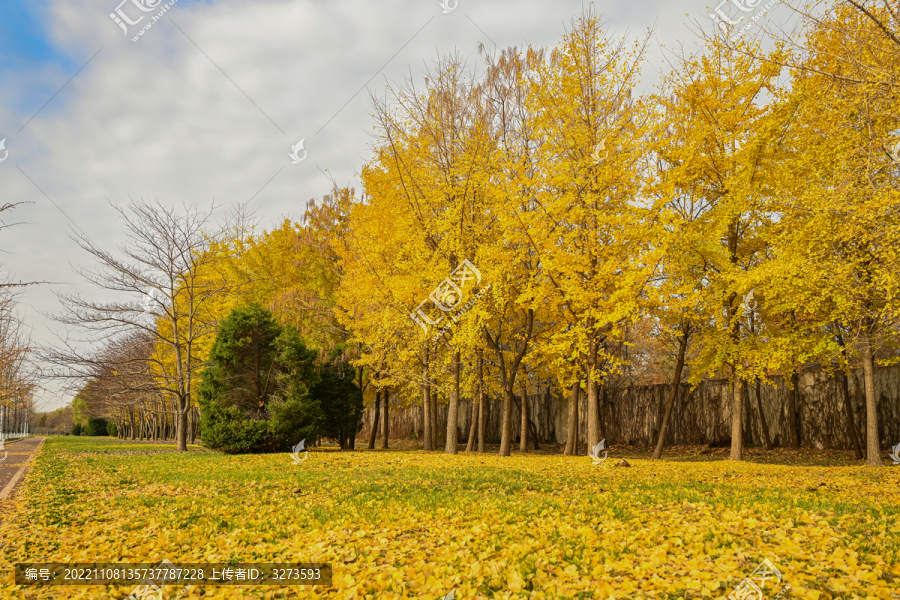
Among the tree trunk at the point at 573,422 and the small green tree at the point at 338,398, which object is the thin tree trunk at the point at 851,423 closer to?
the tree trunk at the point at 573,422

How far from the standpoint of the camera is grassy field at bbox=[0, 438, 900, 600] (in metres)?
3.91

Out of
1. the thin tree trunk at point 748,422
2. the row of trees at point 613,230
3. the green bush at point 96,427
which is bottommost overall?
the green bush at point 96,427

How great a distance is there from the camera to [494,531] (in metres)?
5.25

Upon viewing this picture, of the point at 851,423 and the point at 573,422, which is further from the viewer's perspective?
the point at 573,422

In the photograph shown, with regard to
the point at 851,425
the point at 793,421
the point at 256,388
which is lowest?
the point at 793,421

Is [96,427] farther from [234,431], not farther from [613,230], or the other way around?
[613,230]

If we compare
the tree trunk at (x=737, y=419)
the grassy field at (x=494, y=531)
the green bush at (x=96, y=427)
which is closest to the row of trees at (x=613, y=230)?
the tree trunk at (x=737, y=419)

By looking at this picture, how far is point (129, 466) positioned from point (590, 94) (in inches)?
553

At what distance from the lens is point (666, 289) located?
1191 cm

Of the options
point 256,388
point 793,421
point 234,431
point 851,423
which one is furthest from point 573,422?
point 234,431

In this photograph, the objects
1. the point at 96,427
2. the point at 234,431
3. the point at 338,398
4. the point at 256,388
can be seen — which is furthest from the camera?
the point at 96,427

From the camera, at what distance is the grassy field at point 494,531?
12.8 ft

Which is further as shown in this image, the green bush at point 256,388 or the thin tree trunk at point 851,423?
the green bush at point 256,388

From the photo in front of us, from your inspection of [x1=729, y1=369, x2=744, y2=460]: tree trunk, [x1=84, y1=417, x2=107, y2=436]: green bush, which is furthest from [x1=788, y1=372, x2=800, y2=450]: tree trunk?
[x1=84, y1=417, x2=107, y2=436]: green bush
